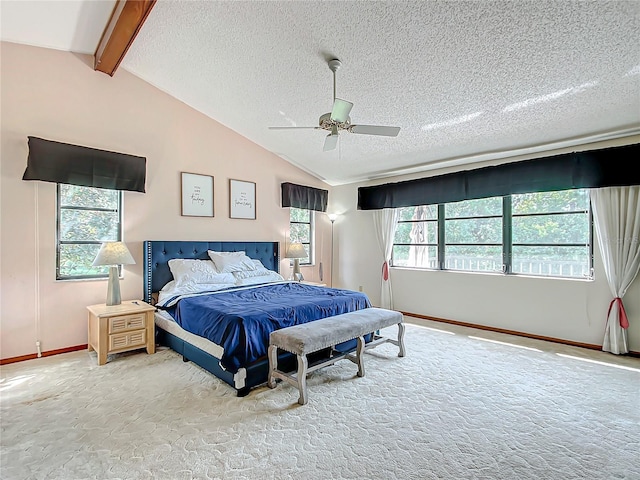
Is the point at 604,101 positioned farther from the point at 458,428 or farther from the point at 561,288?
the point at 458,428

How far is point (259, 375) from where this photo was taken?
114 inches

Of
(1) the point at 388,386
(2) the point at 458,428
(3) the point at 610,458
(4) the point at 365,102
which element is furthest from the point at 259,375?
(4) the point at 365,102

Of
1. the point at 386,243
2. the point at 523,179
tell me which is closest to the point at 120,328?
the point at 386,243

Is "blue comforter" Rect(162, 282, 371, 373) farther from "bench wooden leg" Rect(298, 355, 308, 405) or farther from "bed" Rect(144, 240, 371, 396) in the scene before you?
"bench wooden leg" Rect(298, 355, 308, 405)

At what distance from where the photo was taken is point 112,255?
12.0 feet

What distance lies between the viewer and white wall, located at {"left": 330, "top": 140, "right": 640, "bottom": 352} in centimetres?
402

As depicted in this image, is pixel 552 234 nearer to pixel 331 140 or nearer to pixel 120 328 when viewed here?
pixel 331 140

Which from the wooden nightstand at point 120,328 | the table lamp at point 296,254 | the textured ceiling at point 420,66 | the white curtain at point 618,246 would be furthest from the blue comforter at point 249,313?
the white curtain at point 618,246

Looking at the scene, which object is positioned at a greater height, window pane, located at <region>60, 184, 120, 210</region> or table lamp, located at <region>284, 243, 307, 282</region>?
window pane, located at <region>60, 184, 120, 210</region>

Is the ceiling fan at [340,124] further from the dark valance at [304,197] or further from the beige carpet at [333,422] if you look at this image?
the dark valance at [304,197]

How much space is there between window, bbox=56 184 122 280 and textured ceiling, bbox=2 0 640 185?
1.70 meters

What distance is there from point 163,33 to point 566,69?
389 centimetres

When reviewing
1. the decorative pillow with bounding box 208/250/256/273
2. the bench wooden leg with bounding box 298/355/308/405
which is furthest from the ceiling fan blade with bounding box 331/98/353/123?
the decorative pillow with bounding box 208/250/256/273

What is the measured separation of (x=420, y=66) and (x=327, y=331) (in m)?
2.63
